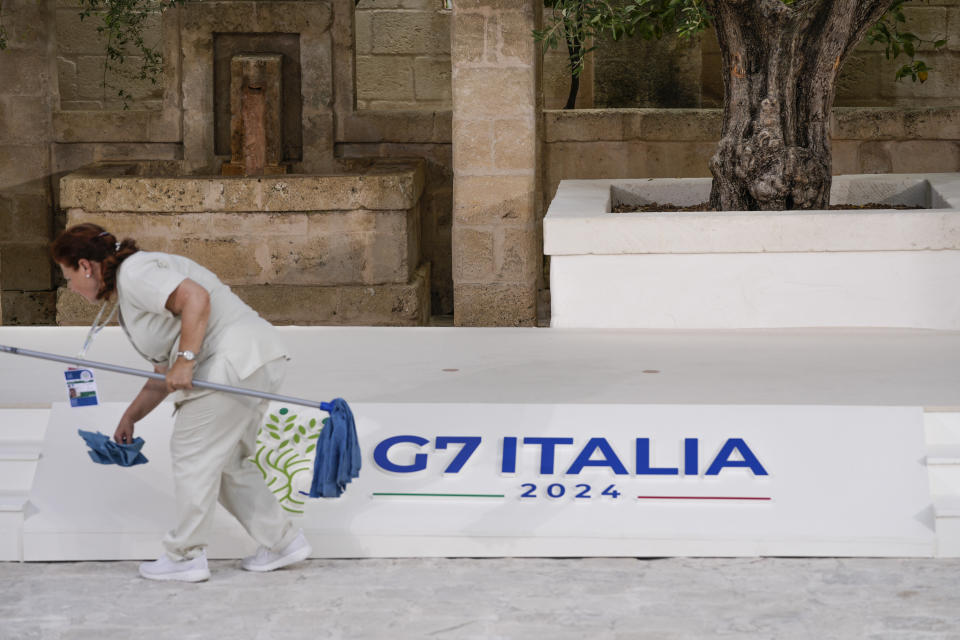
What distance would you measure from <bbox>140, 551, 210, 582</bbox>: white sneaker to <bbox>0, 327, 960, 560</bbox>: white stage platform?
0.25m

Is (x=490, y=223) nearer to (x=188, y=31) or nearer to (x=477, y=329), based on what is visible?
(x=477, y=329)

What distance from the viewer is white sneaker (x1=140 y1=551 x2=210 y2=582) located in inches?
167

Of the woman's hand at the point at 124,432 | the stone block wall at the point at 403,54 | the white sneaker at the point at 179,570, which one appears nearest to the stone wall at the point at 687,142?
the stone block wall at the point at 403,54

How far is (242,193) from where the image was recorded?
29.0ft

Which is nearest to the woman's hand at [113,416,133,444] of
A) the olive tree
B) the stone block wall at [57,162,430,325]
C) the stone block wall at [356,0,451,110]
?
the olive tree

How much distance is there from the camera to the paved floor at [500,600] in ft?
12.5

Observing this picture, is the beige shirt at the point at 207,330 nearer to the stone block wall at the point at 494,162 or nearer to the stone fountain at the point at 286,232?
the stone block wall at the point at 494,162

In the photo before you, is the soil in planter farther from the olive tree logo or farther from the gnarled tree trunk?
the olive tree logo

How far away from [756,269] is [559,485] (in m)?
2.40

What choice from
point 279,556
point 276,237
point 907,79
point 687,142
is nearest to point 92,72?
point 276,237

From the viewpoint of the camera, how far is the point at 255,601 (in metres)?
4.09

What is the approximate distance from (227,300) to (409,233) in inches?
188

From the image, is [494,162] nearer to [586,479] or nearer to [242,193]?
[242,193]

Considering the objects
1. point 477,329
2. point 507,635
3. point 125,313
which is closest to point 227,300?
point 125,313
